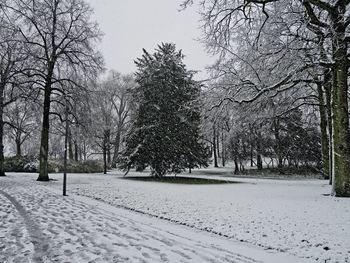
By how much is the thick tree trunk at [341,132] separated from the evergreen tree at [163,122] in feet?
43.5

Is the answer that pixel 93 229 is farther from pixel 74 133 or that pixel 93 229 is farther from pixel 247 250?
pixel 74 133

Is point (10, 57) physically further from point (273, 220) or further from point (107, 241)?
point (273, 220)

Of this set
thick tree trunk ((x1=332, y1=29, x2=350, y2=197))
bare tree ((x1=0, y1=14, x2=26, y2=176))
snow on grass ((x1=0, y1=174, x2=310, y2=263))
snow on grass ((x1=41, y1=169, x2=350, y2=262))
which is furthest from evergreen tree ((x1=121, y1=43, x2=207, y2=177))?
snow on grass ((x1=0, y1=174, x2=310, y2=263))

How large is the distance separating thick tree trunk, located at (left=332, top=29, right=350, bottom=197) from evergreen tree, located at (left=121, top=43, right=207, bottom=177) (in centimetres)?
1326

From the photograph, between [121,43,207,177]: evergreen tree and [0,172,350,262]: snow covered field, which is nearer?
[0,172,350,262]: snow covered field

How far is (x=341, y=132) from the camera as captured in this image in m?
12.2

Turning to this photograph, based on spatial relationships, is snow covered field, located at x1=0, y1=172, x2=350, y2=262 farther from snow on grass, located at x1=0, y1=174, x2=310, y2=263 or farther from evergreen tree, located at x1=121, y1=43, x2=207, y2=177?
evergreen tree, located at x1=121, y1=43, x2=207, y2=177

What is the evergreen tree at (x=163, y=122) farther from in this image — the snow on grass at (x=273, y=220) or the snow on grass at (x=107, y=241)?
the snow on grass at (x=107, y=241)

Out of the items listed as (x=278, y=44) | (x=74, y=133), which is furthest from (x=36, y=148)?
(x=278, y=44)

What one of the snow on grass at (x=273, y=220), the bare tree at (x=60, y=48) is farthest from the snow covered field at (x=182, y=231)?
the bare tree at (x=60, y=48)

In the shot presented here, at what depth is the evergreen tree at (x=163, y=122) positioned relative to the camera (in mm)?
24953

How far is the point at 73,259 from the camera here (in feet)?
16.1

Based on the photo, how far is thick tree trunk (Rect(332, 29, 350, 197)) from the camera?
12.0 m

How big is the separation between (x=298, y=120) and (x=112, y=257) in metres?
34.1
